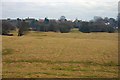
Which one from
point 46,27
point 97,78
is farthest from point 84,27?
point 97,78

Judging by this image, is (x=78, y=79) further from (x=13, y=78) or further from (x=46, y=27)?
(x=46, y=27)

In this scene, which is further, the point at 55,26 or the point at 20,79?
the point at 55,26

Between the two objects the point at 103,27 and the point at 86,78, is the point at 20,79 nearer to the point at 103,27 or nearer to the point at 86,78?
the point at 86,78

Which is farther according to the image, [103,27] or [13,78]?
[103,27]

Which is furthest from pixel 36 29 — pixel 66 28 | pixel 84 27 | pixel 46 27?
pixel 84 27

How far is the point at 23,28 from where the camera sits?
9631cm

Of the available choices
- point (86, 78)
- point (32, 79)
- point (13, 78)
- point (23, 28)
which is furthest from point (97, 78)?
point (23, 28)

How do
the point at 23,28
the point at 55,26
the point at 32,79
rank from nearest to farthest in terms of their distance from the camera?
the point at 32,79 < the point at 23,28 < the point at 55,26

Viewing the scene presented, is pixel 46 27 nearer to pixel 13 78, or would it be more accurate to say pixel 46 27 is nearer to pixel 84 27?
pixel 84 27

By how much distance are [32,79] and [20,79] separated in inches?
22.3

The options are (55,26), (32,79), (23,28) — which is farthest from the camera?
(55,26)

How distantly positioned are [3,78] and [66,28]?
11154cm

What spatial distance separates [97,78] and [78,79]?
3.43ft

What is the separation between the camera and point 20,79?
1145 cm
